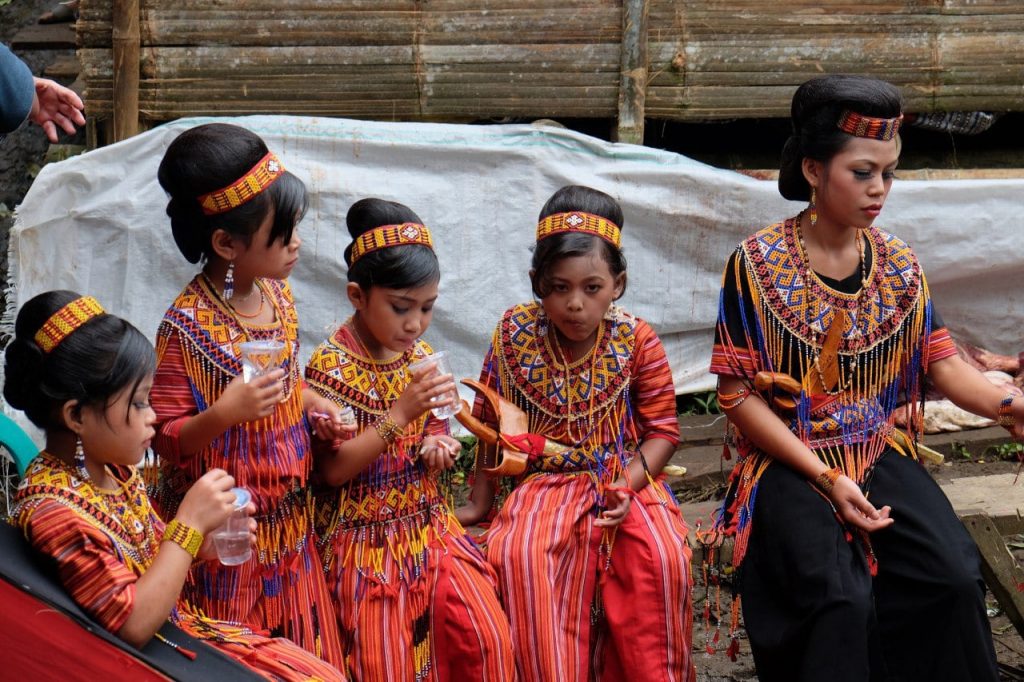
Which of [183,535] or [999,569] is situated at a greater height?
[183,535]

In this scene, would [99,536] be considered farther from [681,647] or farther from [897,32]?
[897,32]

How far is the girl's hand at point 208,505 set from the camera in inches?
100

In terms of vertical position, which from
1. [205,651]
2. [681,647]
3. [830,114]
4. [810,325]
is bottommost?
[681,647]

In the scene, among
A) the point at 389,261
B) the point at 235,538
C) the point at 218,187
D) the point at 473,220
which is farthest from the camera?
the point at 473,220

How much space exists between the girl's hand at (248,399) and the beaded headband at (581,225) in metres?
0.97

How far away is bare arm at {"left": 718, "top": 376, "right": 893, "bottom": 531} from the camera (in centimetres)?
324

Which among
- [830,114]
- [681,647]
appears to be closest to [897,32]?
[830,114]

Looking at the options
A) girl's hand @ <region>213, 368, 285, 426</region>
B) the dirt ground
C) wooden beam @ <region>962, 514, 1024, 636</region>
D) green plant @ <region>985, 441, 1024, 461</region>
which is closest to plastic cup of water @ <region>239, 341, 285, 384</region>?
girl's hand @ <region>213, 368, 285, 426</region>

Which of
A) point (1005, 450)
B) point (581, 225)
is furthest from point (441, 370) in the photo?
point (1005, 450)

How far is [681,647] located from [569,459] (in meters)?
0.62

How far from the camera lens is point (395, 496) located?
3324 mm

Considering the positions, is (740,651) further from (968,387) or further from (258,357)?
(258,357)

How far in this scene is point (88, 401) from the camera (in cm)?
253

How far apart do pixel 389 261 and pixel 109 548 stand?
1101 millimetres
